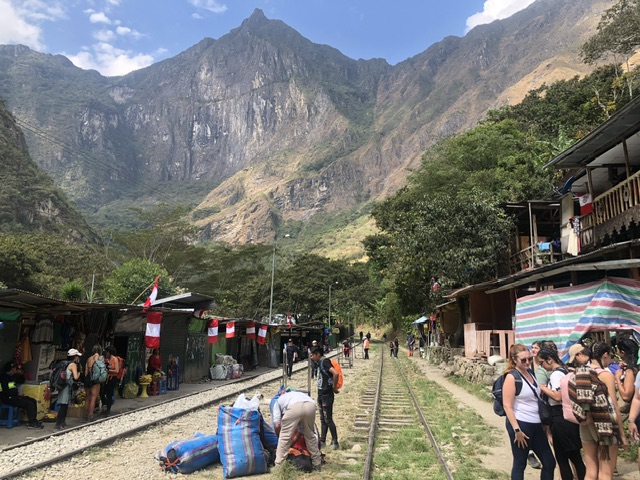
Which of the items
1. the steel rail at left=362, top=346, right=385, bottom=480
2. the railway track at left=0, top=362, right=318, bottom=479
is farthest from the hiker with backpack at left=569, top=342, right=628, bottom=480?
the railway track at left=0, top=362, right=318, bottom=479

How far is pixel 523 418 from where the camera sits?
15.8 feet

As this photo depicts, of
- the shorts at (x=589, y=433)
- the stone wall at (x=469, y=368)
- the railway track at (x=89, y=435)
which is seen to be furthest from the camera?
the stone wall at (x=469, y=368)

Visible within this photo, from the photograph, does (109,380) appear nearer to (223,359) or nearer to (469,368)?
(223,359)

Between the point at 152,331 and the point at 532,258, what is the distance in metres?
13.6

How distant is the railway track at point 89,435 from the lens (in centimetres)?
699

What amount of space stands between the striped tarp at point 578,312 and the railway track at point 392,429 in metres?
3.02

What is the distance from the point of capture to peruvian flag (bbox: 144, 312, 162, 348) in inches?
536

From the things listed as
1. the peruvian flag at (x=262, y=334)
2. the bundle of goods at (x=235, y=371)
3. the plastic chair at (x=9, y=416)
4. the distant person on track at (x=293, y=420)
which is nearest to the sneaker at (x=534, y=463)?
the distant person on track at (x=293, y=420)

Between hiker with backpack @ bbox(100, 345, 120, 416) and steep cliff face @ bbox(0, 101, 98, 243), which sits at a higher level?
steep cliff face @ bbox(0, 101, 98, 243)

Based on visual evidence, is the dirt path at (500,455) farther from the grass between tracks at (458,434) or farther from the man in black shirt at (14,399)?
the man in black shirt at (14,399)

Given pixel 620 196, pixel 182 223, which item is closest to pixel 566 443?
pixel 620 196

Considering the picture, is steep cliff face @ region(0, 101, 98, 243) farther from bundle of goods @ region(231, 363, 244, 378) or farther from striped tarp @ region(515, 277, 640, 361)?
striped tarp @ region(515, 277, 640, 361)

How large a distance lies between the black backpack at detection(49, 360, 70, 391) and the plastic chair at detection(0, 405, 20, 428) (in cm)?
79

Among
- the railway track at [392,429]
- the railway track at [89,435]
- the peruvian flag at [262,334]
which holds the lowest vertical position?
the railway track at [89,435]
